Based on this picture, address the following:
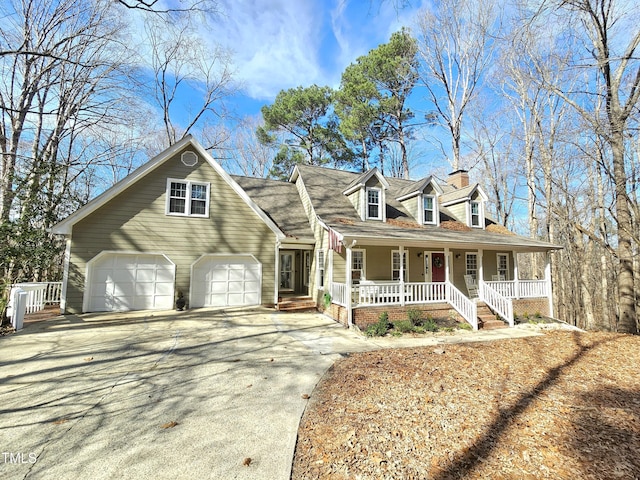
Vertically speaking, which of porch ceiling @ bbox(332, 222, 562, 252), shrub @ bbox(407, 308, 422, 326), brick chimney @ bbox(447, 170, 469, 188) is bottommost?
shrub @ bbox(407, 308, 422, 326)

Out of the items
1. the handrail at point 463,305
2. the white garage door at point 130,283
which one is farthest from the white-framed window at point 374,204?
the white garage door at point 130,283

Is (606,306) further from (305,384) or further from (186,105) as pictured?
(186,105)

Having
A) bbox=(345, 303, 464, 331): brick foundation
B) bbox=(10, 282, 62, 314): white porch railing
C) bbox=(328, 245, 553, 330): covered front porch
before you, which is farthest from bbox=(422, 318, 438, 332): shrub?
bbox=(10, 282, 62, 314): white porch railing

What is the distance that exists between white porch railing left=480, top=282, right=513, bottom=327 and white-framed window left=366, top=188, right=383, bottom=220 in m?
5.38

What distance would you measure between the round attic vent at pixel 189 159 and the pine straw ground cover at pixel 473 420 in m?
9.93

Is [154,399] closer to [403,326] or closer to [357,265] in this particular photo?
[403,326]

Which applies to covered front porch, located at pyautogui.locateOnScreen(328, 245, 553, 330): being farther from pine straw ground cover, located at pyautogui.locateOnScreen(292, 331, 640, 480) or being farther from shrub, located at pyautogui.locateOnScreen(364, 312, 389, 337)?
pine straw ground cover, located at pyautogui.locateOnScreen(292, 331, 640, 480)

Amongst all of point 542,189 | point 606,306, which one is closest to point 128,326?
point 542,189

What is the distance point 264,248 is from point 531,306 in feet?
39.5

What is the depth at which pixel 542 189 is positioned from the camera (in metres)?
18.3

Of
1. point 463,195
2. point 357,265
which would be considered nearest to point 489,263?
point 463,195

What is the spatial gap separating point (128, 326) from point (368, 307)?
7498mm

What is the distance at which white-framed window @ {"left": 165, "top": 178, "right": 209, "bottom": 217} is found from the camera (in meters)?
11.5

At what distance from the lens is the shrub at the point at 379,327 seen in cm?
889
